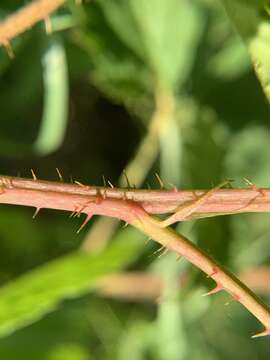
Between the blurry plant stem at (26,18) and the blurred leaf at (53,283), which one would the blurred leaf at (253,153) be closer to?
the blurred leaf at (53,283)

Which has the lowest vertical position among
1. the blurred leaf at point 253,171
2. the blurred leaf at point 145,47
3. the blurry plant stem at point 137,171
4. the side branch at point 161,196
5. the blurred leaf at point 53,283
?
the side branch at point 161,196

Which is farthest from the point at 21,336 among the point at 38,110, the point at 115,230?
the point at 38,110

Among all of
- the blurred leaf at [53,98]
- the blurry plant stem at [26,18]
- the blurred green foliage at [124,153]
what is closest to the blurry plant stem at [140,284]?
the blurred green foliage at [124,153]

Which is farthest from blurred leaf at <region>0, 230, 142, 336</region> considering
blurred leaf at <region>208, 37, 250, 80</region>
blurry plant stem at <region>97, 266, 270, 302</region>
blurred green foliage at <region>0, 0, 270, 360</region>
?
blurred leaf at <region>208, 37, 250, 80</region>

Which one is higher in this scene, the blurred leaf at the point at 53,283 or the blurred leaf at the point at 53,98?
the blurred leaf at the point at 53,98

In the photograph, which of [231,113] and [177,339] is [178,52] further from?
[177,339]

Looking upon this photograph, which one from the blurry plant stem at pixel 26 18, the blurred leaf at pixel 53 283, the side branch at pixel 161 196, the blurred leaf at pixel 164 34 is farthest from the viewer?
the blurred leaf at pixel 164 34

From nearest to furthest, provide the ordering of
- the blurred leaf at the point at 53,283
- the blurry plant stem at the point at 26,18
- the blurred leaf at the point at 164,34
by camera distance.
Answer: the blurry plant stem at the point at 26,18
the blurred leaf at the point at 53,283
the blurred leaf at the point at 164,34
